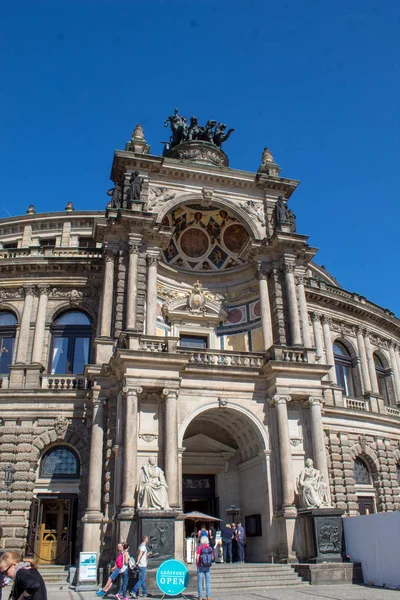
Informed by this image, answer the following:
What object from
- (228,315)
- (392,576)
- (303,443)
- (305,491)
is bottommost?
(392,576)

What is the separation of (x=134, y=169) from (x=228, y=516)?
17.7m

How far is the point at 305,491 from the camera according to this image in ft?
72.1

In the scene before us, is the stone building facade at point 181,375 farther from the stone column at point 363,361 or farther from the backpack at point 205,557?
the backpack at point 205,557

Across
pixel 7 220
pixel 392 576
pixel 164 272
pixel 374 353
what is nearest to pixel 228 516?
pixel 392 576

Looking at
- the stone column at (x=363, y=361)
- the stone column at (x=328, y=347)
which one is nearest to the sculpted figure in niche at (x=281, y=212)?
the stone column at (x=328, y=347)

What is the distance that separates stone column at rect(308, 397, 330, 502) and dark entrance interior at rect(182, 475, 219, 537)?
6165 mm

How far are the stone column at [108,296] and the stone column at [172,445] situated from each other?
4.73 meters

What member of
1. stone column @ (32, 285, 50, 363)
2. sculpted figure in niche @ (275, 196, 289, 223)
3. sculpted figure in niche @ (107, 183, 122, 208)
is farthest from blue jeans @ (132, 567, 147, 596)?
sculpted figure in niche @ (275, 196, 289, 223)

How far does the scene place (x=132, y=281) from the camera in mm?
25188

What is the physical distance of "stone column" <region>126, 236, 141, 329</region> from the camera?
2441cm

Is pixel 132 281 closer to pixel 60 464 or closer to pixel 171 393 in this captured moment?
pixel 171 393

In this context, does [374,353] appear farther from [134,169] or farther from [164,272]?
[134,169]

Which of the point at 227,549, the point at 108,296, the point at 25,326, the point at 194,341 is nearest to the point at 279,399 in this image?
the point at 227,549

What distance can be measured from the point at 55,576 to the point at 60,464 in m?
5.42
